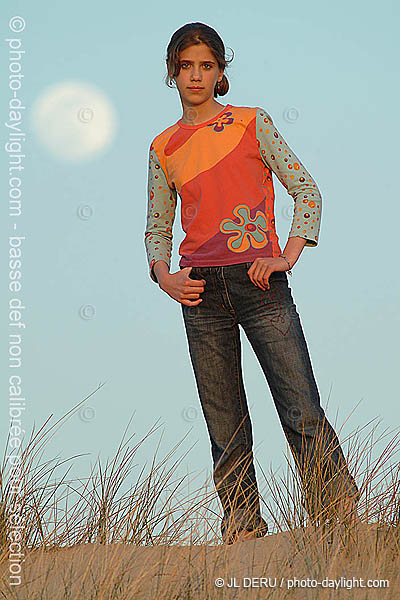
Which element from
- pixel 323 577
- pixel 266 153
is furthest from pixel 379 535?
pixel 266 153

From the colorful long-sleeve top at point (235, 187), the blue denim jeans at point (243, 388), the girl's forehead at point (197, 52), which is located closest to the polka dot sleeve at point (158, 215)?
the colorful long-sleeve top at point (235, 187)

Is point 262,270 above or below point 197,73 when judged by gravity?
below

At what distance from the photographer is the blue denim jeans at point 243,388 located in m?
2.54

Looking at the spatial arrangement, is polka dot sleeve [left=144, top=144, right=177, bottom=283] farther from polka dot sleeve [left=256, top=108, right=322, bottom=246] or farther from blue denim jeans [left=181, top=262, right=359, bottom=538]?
polka dot sleeve [left=256, top=108, right=322, bottom=246]

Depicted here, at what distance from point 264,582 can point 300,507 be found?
48 cm

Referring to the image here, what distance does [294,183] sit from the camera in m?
2.70

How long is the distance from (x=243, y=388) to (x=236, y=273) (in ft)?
1.47

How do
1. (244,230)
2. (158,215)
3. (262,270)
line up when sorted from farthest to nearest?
(158,215)
(244,230)
(262,270)

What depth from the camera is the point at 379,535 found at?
7.84 ft

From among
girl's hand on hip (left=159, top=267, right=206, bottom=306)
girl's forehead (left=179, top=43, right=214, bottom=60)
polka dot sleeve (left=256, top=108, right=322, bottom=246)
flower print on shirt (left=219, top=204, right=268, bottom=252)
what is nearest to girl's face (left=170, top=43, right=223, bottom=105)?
girl's forehead (left=179, top=43, right=214, bottom=60)

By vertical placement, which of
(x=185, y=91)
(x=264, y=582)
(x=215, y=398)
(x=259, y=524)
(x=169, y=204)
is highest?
(x=185, y=91)

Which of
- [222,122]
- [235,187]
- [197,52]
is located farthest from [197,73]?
[235,187]

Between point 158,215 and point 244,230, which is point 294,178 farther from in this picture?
point 158,215

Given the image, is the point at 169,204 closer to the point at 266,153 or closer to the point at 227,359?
the point at 266,153
